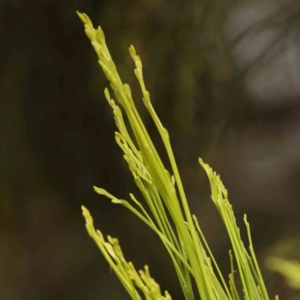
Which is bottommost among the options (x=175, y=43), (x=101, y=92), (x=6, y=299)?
(x=6, y=299)

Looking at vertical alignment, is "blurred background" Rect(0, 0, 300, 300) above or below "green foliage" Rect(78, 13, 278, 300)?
above

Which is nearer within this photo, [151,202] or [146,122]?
[151,202]

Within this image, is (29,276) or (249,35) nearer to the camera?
(249,35)

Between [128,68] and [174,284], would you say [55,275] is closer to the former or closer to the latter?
[174,284]

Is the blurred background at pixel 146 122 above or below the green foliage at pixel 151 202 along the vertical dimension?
above

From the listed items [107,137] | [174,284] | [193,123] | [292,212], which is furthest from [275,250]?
[107,137]

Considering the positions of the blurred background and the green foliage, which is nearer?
the green foliage

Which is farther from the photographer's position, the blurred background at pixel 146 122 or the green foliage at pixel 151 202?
the blurred background at pixel 146 122

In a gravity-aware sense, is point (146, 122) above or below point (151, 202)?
above
